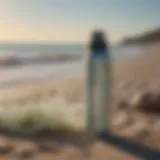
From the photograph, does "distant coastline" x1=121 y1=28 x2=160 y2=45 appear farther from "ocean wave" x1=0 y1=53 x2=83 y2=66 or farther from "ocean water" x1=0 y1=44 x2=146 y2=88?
"ocean wave" x1=0 y1=53 x2=83 y2=66

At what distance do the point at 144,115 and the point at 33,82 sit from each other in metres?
1.49

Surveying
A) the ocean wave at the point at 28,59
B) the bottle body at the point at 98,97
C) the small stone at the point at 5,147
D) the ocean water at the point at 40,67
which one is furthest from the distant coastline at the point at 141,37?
the small stone at the point at 5,147

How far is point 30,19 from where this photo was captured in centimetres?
177

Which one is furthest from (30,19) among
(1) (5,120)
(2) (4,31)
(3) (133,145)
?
(3) (133,145)

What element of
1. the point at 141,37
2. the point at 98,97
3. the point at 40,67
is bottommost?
the point at 40,67

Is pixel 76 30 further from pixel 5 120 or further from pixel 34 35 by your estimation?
pixel 5 120

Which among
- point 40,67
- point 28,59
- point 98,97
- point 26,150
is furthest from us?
point 28,59

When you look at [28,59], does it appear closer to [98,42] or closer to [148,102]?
[148,102]

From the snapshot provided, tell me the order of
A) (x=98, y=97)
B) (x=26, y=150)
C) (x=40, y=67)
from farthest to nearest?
1. (x=40, y=67)
2. (x=98, y=97)
3. (x=26, y=150)

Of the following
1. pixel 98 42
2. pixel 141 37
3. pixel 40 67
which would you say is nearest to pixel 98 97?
pixel 98 42

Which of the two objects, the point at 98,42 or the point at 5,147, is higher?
the point at 98,42

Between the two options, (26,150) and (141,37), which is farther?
(141,37)

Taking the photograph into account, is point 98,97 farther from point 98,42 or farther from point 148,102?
point 148,102

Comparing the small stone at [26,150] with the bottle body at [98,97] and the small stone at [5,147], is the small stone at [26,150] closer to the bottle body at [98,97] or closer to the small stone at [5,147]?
the small stone at [5,147]
